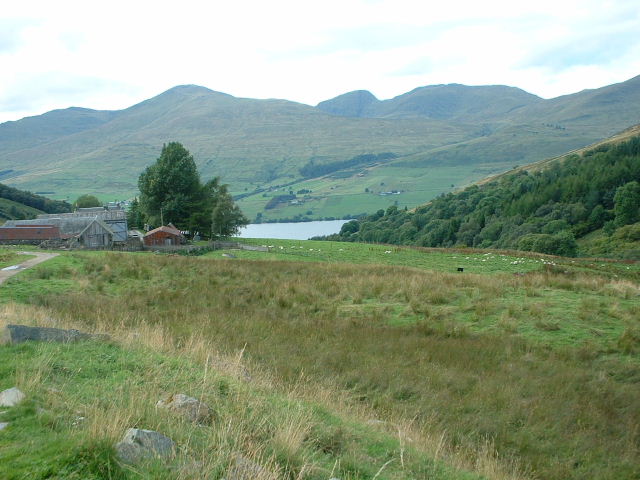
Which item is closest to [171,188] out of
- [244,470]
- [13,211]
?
[244,470]

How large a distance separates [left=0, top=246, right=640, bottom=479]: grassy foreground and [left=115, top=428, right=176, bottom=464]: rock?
1.03 metres

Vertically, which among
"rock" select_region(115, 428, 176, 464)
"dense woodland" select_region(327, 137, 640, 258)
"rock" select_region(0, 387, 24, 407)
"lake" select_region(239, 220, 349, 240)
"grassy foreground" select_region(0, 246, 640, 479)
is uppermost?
"rock" select_region(0, 387, 24, 407)

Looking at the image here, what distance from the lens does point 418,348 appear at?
12.2 metres

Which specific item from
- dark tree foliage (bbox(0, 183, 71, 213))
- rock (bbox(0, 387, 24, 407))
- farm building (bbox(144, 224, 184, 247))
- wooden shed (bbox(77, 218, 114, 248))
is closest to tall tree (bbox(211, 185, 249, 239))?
farm building (bbox(144, 224, 184, 247))

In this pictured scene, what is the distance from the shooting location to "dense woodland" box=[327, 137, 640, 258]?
6938cm

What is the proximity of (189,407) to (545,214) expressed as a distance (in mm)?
86786

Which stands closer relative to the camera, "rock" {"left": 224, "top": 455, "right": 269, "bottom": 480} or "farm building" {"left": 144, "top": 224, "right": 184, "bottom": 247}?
"rock" {"left": 224, "top": 455, "right": 269, "bottom": 480}

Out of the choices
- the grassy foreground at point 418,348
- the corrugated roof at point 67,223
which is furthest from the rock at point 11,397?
the corrugated roof at point 67,223

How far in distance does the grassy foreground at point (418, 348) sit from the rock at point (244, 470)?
206mm

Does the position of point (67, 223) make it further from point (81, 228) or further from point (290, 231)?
point (290, 231)

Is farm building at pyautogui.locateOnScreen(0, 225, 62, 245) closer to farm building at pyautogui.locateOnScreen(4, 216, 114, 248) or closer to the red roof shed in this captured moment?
farm building at pyautogui.locateOnScreen(4, 216, 114, 248)

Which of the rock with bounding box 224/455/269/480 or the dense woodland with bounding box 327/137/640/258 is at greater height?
the rock with bounding box 224/455/269/480

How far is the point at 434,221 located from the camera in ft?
312

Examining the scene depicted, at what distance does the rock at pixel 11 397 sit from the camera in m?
5.95
